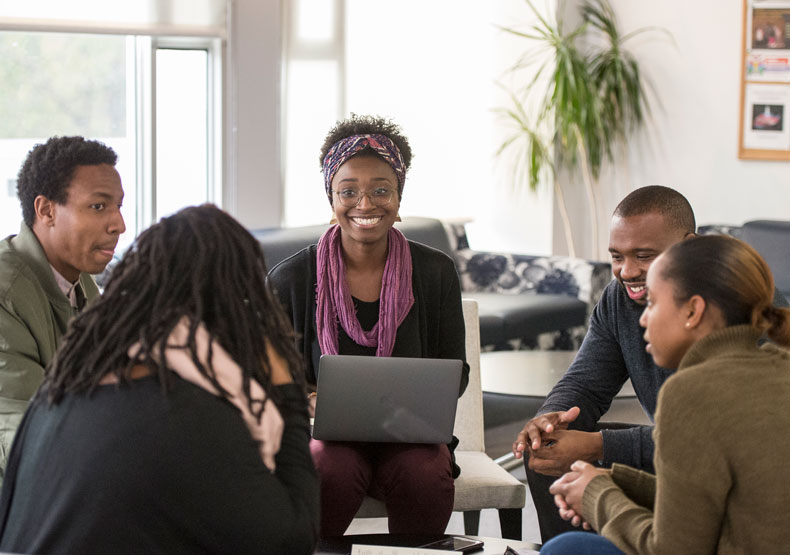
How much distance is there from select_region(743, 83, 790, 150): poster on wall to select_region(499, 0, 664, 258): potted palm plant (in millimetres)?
597

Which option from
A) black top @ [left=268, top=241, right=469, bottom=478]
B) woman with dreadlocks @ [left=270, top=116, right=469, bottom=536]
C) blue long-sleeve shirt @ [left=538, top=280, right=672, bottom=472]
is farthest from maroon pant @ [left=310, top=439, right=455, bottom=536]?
blue long-sleeve shirt @ [left=538, top=280, right=672, bottom=472]

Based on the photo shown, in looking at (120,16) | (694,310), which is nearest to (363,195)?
(694,310)

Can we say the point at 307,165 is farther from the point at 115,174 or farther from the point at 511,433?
the point at 115,174

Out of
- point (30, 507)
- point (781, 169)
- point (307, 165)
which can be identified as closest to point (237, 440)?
point (30, 507)

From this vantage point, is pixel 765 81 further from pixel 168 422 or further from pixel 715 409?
pixel 168 422

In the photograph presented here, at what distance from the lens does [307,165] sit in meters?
5.17

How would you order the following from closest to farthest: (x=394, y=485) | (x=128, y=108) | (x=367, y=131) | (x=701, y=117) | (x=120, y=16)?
(x=394, y=485) → (x=367, y=131) → (x=120, y=16) → (x=128, y=108) → (x=701, y=117)

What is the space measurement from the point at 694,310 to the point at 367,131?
4.28 ft

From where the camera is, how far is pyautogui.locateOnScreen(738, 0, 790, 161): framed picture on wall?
5.63 metres

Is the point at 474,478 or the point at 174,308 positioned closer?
the point at 174,308

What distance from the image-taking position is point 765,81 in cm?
570

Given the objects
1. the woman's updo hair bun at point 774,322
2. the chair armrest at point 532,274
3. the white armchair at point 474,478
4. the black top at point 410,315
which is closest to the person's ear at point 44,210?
the black top at point 410,315

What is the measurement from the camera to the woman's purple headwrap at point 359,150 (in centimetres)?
256

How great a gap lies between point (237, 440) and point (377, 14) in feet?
14.8
